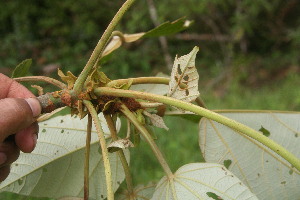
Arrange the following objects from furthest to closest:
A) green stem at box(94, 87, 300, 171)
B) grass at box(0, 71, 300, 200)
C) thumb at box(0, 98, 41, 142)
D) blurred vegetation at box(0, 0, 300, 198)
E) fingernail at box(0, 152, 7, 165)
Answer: blurred vegetation at box(0, 0, 300, 198), grass at box(0, 71, 300, 200), fingernail at box(0, 152, 7, 165), thumb at box(0, 98, 41, 142), green stem at box(94, 87, 300, 171)

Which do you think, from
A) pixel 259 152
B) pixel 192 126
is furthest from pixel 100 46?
pixel 192 126

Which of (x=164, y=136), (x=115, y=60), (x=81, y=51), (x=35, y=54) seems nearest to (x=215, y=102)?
(x=164, y=136)

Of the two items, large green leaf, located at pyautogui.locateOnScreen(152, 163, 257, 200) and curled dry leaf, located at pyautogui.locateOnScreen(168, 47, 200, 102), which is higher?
curled dry leaf, located at pyautogui.locateOnScreen(168, 47, 200, 102)

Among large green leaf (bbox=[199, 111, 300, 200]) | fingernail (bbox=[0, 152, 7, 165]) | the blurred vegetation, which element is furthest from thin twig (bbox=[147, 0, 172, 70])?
fingernail (bbox=[0, 152, 7, 165])

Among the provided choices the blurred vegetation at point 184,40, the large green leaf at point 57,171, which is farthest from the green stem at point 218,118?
the blurred vegetation at point 184,40

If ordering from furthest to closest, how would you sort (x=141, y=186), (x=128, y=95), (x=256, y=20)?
(x=256, y=20)
(x=141, y=186)
(x=128, y=95)

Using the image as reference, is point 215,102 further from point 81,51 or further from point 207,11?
point 81,51

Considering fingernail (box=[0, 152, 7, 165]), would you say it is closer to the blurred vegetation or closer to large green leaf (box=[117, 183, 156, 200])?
large green leaf (box=[117, 183, 156, 200])
